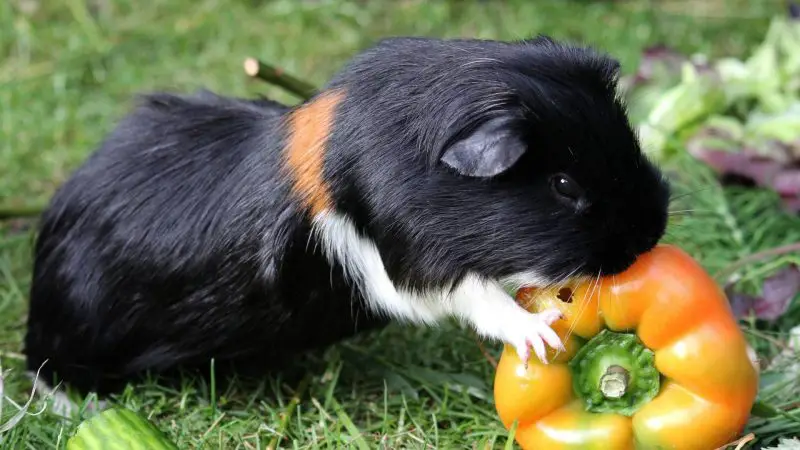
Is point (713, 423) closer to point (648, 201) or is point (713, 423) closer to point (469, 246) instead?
point (648, 201)

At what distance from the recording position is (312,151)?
2.78 meters

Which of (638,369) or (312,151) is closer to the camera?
(638,369)

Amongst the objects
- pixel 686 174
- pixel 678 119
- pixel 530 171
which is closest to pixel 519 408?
pixel 530 171

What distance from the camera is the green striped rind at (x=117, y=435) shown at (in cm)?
267

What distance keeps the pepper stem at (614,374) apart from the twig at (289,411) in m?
0.91

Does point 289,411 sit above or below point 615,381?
below

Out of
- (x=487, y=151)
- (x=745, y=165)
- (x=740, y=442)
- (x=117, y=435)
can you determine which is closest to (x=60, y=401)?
(x=117, y=435)

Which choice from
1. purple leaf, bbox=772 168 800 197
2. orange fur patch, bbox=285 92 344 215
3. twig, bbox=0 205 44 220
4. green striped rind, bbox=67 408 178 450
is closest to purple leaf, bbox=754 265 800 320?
purple leaf, bbox=772 168 800 197

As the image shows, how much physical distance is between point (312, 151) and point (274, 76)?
1033mm

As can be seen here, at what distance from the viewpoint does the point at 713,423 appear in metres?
2.54

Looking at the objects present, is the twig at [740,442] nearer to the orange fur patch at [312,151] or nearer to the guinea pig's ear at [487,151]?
the guinea pig's ear at [487,151]

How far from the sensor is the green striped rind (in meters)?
Result: 2.67

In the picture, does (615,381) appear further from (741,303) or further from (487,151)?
(741,303)

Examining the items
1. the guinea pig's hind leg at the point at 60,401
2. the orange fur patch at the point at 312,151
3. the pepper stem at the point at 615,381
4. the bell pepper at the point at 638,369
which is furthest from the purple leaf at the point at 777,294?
the guinea pig's hind leg at the point at 60,401
